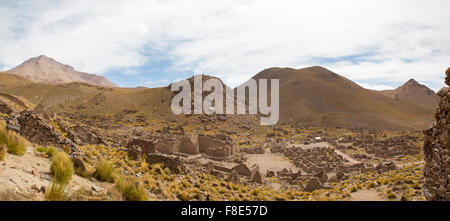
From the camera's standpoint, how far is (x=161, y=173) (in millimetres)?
13820

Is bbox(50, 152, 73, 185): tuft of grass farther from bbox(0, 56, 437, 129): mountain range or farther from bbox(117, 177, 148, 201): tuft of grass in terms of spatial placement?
bbox(0, 56, 437, 129): mountain range

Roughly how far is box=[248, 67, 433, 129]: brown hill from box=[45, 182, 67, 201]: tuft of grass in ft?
380

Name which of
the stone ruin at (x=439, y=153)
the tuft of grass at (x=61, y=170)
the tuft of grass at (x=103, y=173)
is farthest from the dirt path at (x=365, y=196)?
the tuft of grass at (x=61, y=170)

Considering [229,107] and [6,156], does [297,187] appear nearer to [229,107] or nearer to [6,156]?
[6,156]

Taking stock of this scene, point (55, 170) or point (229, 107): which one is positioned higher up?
point (229, 107)

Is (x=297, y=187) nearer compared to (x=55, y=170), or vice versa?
(x=55, y=170)

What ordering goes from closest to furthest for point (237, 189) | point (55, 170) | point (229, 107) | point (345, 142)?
point (55, 170) → point (237, 189) → point (345, 142) → point (229, 107)

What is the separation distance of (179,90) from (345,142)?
199 ft

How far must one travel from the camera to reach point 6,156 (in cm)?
738

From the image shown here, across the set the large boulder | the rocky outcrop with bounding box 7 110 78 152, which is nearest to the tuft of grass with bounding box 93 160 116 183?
the rocky outcrop with bounding box 7 110 78 152

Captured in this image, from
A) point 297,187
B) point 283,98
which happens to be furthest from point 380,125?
point 297,187
